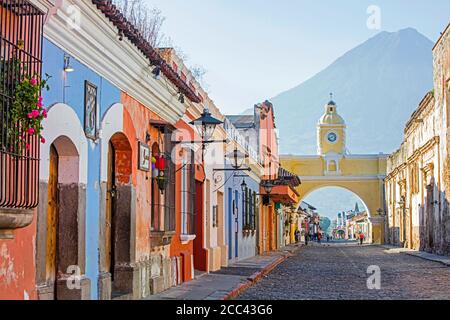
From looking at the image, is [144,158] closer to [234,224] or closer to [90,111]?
[90,111]

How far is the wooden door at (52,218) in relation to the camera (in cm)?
735

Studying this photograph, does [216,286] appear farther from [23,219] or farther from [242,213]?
[242,213]

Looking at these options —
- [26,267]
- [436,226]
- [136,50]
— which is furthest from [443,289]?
[436,226]

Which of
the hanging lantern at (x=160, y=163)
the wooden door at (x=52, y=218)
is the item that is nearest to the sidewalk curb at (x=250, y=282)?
the hanging lantern at (x=160, y=163)

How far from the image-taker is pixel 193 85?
14.9m

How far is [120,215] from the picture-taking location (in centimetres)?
960

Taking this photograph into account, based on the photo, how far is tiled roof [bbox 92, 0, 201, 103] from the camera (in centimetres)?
763

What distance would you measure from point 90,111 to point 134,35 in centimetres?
124

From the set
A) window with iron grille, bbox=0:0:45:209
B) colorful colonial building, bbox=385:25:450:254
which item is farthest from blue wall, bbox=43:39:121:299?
colorful colonial building, bbox=385:25:450:254

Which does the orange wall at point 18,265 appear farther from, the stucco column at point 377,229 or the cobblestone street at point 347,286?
the stucco column at point 377,229

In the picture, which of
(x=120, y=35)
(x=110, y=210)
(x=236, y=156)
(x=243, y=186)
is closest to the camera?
(x=120, y=35)

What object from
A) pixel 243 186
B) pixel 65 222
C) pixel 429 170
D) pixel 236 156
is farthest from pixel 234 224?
pixel 65 222

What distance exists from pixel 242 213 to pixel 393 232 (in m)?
24.4

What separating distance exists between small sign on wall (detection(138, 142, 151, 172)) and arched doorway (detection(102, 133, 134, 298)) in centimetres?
36
